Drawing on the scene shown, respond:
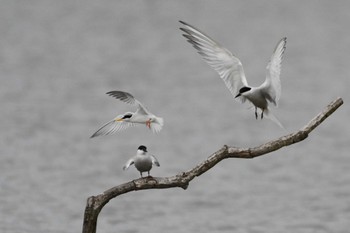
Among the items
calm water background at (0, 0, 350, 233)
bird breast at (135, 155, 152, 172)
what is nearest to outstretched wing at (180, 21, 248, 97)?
bird breast at (135, 155, 152, 172)

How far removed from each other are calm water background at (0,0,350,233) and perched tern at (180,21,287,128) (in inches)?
178

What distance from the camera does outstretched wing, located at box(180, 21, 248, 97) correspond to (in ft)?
27.1

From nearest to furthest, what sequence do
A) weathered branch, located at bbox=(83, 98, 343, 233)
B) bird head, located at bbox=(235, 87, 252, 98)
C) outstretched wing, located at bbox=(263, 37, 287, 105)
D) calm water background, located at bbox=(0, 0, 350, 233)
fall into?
weathered branch, located at bbox=(83, 98, 343, 233), outstretched wing, located at bbox=(263, 37, 287, 105), bird head, located at bbox=(235, 87, 252, 98), calm water background, located at bbox=(0, 0, 350, 233)

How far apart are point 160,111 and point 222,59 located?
11.2 meters

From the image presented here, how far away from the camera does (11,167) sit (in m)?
15.6

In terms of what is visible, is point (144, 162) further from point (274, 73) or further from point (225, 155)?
point (274, 73)

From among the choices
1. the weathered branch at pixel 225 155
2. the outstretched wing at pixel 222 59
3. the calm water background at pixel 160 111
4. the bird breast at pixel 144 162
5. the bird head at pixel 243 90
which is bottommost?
the weathered branch at pixel 225 155

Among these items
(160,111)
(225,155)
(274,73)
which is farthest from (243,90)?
(160,111)

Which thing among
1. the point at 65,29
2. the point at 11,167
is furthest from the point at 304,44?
the point at 11,167

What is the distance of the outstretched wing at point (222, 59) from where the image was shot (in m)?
8.27

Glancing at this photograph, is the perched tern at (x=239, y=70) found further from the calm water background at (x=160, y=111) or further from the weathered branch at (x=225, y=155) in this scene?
the calm water background at (x=160, y=111)

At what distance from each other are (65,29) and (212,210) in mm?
14593

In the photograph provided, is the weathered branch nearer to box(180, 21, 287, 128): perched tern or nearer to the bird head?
box(180, 21, 287, 128): perched tern

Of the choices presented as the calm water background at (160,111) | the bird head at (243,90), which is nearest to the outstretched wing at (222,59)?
the bird head at (243,90)
